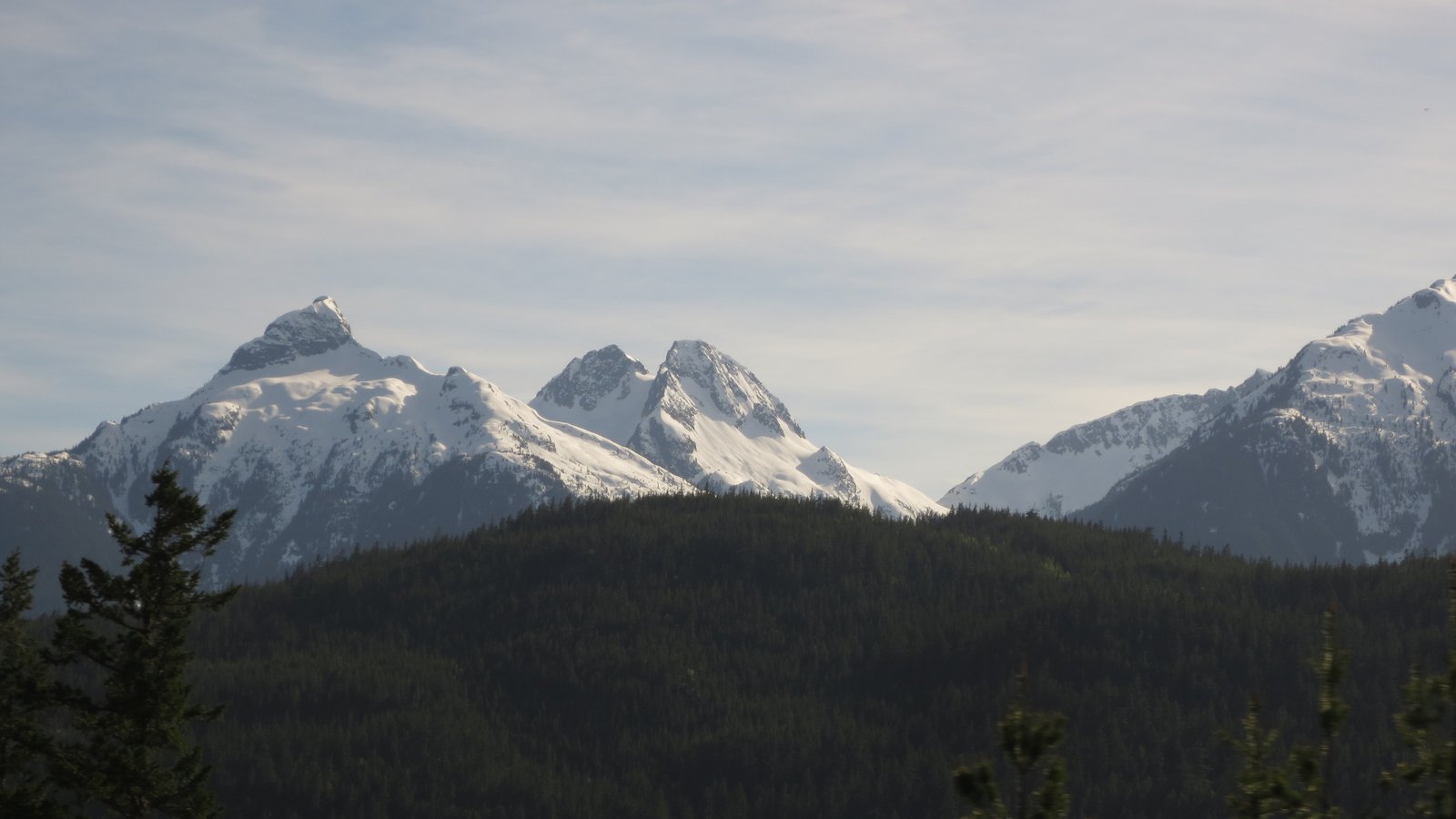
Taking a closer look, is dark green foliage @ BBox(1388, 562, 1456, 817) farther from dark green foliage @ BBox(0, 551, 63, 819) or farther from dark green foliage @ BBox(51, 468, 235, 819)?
dark green foliage @ BBox(0, 551, 63, 819)

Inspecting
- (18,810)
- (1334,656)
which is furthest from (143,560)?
(1334,656)

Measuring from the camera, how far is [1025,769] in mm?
36781

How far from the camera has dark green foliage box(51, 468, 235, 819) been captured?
222 ft

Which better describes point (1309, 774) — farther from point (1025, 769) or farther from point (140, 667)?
point (140, 667)

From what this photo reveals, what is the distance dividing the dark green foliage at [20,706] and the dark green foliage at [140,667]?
6.78ft

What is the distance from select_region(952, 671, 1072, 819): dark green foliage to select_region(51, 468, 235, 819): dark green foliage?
40988 mm

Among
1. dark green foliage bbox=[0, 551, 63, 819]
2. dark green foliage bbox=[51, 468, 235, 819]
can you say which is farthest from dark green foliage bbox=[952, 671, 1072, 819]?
dark green foliage bbox=[0, 551, 63, 819]

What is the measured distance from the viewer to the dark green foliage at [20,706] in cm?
7106

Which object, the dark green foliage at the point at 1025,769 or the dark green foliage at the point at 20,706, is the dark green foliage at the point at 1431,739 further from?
the dark green foliage at the point at 20,706

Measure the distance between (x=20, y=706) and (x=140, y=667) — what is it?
27.4 metres

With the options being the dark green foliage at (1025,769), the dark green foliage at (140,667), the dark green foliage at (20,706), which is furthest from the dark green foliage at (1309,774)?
the dark green foliage at (20,706)

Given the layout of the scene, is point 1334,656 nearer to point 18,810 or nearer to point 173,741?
point 173,741

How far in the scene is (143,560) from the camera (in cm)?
6925

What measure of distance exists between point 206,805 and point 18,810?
8.41 m
